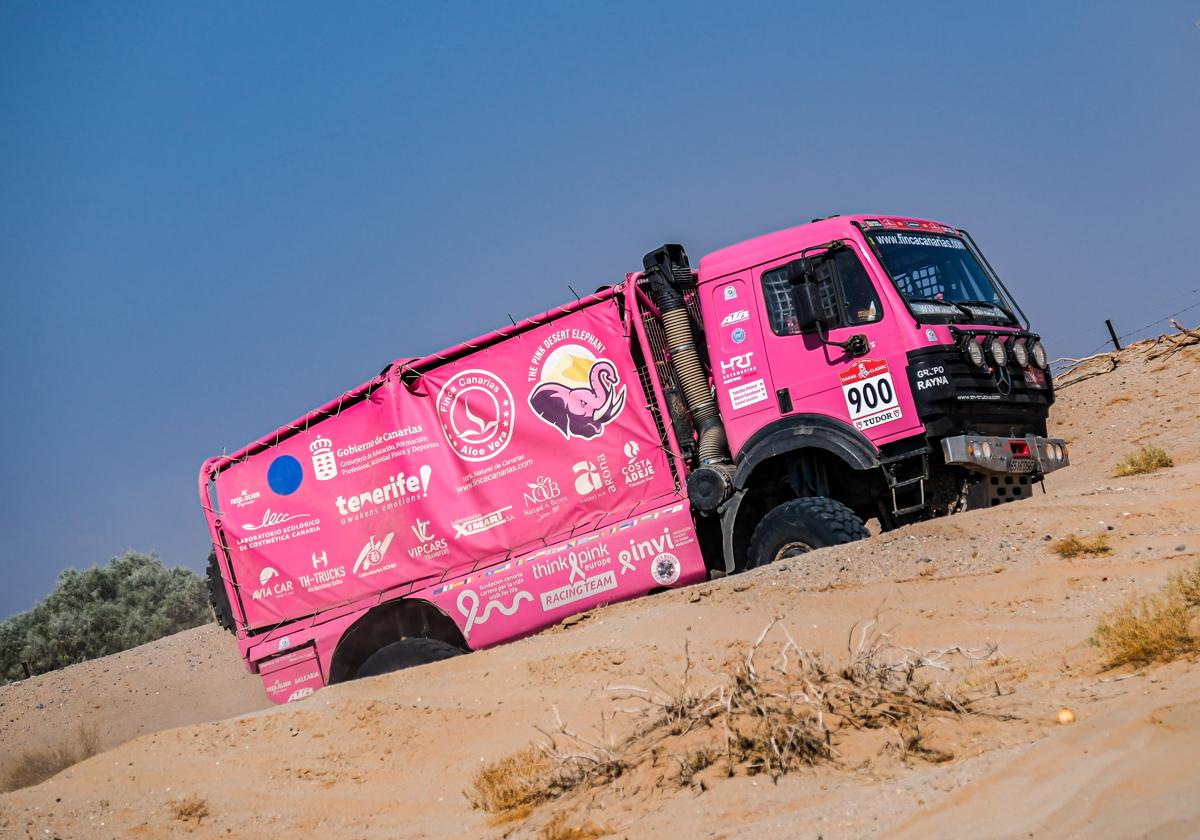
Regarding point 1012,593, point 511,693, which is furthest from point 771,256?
point 511,693

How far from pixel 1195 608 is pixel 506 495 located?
6.06m

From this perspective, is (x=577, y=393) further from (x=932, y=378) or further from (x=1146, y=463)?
(x=1146, y=463)

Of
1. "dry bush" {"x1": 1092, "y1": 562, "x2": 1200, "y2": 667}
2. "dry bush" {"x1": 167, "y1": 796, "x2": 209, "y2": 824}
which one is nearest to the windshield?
"dry bush" {"x1": 1092, "y1": 562, "x2": 1200, "y2": 667}

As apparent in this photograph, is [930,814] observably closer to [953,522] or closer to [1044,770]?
[1044,770]

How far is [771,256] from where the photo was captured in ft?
32.9

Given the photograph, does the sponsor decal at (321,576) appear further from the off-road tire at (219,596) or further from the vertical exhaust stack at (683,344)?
the vertical exhaust stack at (683,344)

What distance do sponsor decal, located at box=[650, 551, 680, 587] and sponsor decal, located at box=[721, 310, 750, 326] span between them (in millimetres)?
2046

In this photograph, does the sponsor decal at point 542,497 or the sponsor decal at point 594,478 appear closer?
the sponsor decal at point 594,478

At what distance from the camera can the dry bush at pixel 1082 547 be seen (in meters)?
8.07

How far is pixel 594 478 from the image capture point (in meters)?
10.3

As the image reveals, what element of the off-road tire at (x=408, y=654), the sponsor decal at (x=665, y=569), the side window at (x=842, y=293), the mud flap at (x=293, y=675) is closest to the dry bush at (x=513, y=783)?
the sponsor decal at (x=665, y=569)

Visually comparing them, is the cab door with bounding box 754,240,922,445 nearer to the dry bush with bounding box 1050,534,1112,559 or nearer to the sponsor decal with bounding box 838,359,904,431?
the sponsor decal with bounding box 838,359,904,431

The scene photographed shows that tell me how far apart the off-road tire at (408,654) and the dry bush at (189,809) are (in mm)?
3420

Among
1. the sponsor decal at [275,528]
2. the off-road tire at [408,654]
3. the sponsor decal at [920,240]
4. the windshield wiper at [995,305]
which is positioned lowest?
the off-road tire at [408,654]
